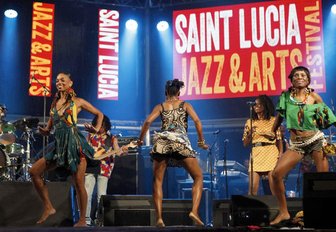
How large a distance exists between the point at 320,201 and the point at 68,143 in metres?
3.43

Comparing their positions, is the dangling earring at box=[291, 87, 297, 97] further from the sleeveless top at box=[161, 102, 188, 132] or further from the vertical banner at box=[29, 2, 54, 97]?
the vertical banner at box=[29, 2, 54, 97]

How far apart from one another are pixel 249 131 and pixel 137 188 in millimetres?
3439

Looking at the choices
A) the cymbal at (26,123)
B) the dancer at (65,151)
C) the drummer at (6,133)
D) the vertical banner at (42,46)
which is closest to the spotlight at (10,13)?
the vertical banner at (42,46)

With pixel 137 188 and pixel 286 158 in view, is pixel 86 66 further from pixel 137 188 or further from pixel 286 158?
pixel 286 158

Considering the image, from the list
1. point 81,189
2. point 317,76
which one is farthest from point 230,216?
point 317,76

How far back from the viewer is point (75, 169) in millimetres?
7453

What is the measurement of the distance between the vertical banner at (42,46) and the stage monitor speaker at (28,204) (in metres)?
7.13

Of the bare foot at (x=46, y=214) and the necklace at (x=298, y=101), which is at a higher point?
the necklace at (x=298, y=101)

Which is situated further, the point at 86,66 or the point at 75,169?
the point at 86,66

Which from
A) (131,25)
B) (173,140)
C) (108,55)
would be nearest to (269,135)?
(173,140)

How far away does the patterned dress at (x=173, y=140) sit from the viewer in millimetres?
7570

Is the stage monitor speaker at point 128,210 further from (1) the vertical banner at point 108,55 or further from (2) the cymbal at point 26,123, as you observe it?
(1) the vertical banner at point 108,55

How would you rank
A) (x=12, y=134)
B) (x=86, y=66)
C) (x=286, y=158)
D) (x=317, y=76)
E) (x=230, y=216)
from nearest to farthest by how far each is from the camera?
(x=286, y=158), (x=230, y=216), (x=12, y=134), (x=317, y=76), (x=86, y=66)

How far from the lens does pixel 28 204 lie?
26.5 feet
